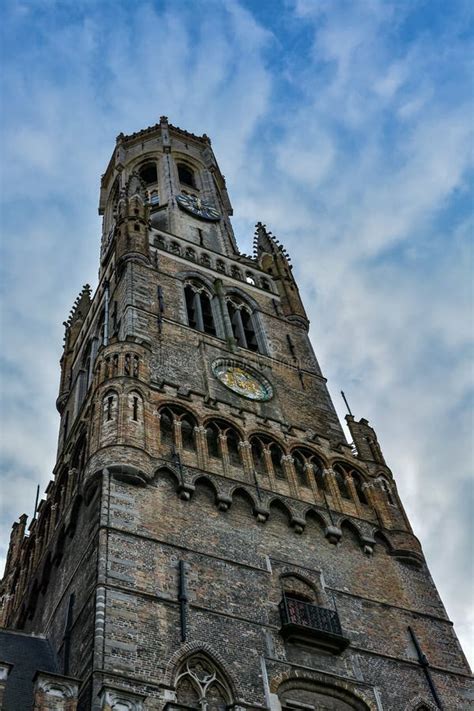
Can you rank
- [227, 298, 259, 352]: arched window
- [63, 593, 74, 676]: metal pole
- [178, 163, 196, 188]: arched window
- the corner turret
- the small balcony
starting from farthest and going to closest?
1. [178, 163, 196, 188]: arched window
2. the corner turret
3. [227, 298, 259, 352]: arched window
4. the small balcony
5. [63, 593, 74, 676]: metal pole

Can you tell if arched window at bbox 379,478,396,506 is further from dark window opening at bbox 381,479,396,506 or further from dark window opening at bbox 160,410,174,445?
dark window opening at bbox 160,410,174,445

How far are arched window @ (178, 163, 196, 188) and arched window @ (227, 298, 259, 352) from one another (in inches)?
663

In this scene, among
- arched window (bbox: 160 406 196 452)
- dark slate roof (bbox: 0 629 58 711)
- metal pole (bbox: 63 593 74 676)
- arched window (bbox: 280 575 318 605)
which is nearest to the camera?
dark slate roof (bbox: 0 629 58 711)

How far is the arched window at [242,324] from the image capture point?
109 feet

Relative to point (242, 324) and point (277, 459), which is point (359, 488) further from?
point (242, 324)

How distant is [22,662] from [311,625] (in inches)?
266

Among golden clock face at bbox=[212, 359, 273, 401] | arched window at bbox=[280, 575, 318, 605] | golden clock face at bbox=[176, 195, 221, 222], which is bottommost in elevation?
arched window at bbox=[280, 575, 318, 605]

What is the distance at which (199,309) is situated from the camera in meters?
33.3

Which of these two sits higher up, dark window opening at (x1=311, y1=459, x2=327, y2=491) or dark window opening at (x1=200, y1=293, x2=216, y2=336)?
dark window opening at (x1=200, y1=293, x2=216, y2=336)

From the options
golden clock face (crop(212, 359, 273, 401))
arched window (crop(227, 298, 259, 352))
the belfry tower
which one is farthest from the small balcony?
arched window (crop(227, 298, 259, 352))

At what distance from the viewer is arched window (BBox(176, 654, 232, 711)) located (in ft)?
56.3

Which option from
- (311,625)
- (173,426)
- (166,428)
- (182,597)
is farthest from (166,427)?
(311,625)

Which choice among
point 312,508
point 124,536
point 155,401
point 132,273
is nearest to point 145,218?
point 132,273

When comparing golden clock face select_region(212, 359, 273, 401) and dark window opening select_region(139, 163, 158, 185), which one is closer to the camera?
golden clock face select_region(212, 359, 273, 401)
